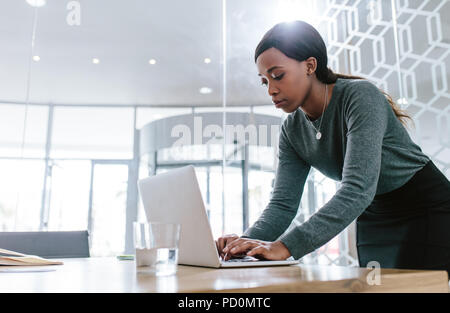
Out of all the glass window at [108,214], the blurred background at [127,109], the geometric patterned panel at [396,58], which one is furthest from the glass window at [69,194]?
the geometric patterned panel at [396,58]

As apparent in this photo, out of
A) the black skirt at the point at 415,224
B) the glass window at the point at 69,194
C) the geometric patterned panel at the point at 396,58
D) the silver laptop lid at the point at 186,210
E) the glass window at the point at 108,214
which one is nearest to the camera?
the silver laptop lid at the point at 186,210

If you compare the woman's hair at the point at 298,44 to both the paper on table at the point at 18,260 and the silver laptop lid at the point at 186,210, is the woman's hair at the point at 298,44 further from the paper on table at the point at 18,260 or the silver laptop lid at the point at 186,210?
the paper on table at the point at 18,260

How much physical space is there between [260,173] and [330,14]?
1776 mm

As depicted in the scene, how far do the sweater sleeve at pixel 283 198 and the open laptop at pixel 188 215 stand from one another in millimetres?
258

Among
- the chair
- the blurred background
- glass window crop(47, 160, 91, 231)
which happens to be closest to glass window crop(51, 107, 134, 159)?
the blurred background

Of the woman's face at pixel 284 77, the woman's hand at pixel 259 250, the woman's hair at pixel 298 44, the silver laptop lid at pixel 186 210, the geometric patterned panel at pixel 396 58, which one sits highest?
the geometric patterned panel at pixel 396 58

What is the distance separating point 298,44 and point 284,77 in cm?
10

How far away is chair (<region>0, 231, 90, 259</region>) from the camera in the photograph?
55.4 inches

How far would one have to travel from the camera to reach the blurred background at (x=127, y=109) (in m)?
4.01

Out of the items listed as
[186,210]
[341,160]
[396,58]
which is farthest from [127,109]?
[186,210]

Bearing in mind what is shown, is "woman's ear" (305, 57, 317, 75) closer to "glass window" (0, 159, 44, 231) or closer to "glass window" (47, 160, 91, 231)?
"glass window" (0, 159, 44, 231)

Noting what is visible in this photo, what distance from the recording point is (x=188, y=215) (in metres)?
0.82
